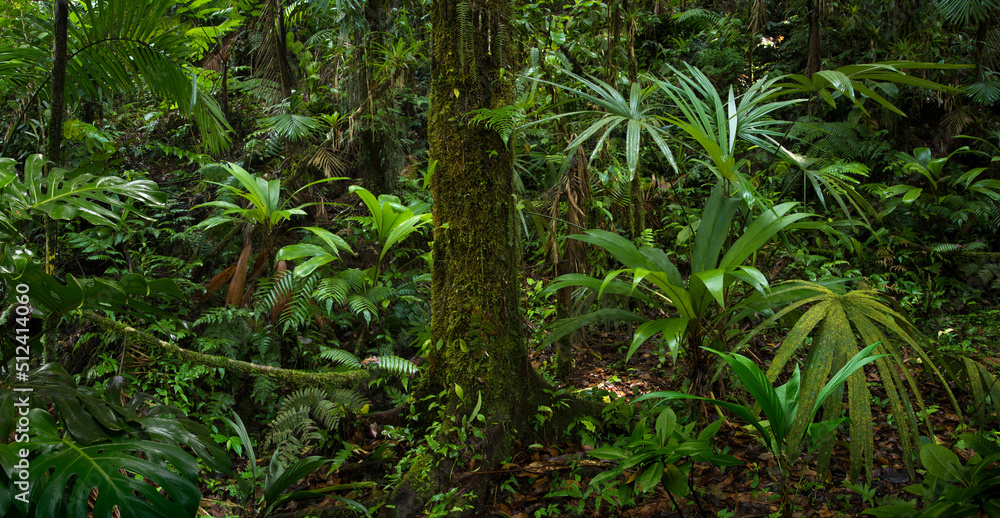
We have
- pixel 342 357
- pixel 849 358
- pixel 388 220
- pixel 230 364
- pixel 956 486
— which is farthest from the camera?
pixel 388 220

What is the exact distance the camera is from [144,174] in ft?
13.9

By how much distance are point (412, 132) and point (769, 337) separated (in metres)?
3.79

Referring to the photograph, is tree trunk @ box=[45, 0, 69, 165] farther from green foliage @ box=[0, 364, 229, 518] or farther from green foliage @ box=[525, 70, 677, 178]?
green foliage @ box=[525, 70, 677, 178]

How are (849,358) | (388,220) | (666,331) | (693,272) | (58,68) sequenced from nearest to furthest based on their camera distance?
1. (849,358)
2. (58,68)
3. (666,331)
4. (693,272)
5. (388,220)

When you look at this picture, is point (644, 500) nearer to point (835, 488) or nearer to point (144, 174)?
point (835, 488)

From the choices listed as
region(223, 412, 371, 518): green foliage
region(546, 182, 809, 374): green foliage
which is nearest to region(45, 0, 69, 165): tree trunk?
region(223, 412, 371, 518): green foliage

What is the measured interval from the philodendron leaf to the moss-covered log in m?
0.85

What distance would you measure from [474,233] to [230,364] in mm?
1243

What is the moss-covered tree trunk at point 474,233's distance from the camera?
2.21m

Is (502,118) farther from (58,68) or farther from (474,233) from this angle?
(58,68)

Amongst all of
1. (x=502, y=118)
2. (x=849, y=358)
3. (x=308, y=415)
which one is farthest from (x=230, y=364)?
(x=849, y=358)

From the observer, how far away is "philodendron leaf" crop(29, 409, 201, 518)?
122 centimetres

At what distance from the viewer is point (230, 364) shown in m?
2.32

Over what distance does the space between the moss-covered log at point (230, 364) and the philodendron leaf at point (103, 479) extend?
846mm
